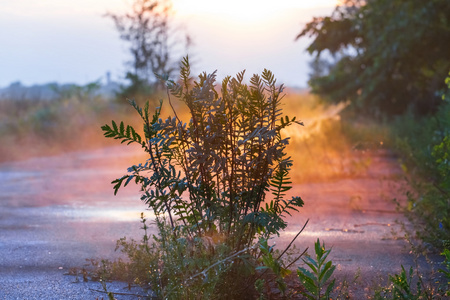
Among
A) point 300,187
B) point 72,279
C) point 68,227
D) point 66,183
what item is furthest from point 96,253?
point 66,183

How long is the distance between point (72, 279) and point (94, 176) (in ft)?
25.3

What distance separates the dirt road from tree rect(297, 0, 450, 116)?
205 inches

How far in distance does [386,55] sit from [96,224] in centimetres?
1211

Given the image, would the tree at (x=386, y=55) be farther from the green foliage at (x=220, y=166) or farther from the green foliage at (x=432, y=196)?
the green foliage at (x=220, y=166)

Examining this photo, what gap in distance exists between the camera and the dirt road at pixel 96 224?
209 inches

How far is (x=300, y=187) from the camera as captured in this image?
33.7 feet

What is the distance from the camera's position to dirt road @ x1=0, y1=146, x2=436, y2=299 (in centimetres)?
530

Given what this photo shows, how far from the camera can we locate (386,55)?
17.3m

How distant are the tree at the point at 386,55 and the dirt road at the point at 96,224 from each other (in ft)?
17.1

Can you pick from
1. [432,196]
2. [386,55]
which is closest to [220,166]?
[432,196]

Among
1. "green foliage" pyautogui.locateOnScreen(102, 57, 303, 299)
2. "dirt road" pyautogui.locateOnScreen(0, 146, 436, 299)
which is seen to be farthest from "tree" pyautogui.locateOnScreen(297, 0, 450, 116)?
"green foliage" pyautogui.locateOnScreen(102, 57, 303, 299)

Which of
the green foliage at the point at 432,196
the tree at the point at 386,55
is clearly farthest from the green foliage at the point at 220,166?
the tree at the point at 386,55

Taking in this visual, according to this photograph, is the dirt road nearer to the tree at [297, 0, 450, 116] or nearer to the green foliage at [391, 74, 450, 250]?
the green foliage at [391, 74, 450, 250]

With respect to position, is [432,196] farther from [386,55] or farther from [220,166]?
[386,55]
